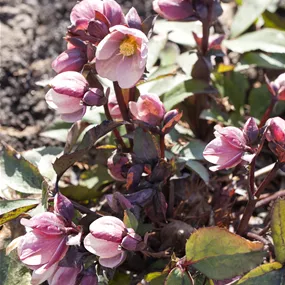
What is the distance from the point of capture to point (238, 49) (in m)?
1.61

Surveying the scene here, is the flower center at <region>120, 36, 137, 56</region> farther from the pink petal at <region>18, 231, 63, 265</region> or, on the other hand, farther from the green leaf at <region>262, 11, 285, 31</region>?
the green leaf at <region>262, 11, 285, 31</region>

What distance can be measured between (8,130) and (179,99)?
21.6 inches

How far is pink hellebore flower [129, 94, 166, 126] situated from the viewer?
3.83 feet

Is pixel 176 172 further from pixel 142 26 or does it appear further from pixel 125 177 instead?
pixel 142 26

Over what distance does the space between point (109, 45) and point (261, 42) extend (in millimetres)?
670

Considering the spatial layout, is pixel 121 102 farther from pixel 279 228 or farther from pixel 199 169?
pixel 279 228

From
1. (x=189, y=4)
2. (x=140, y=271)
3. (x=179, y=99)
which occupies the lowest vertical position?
(x=140, y=271)

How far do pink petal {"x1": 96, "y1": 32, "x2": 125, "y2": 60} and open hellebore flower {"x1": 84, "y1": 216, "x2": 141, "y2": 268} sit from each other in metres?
0.30

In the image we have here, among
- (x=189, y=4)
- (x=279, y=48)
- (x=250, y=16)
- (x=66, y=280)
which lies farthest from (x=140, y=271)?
(x=250, y=16)

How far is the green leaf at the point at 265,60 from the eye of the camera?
1.61m

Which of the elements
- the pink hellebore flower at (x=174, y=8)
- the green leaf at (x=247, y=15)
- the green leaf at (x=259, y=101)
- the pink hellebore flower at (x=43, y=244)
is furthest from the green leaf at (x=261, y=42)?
the pink hellebore flower at (x=43, y=244)

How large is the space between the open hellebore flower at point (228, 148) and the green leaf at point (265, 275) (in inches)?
7.8

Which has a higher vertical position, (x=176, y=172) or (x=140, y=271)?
(x=176, y=172)

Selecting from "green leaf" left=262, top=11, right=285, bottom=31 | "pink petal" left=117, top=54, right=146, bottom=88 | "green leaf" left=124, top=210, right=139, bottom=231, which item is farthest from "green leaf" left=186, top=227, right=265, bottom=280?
"green leaf" left=262, top=11, right=285, bottom=31
